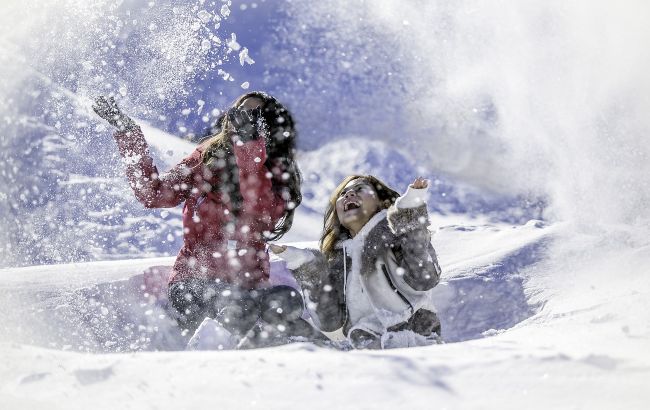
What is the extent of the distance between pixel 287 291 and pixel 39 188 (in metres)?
5.42

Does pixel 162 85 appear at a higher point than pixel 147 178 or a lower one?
higher

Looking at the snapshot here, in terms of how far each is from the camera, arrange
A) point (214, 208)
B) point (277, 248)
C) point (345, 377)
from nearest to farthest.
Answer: point (345, 377), point (277, 248), point (214, 208)

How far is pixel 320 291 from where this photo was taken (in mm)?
3348

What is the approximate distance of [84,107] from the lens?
27.3 feet

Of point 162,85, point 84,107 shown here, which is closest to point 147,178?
point 162,85

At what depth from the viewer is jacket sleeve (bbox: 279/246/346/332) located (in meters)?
3.30

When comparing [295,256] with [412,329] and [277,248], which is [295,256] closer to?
[277,248]

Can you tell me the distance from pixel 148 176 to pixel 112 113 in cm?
37

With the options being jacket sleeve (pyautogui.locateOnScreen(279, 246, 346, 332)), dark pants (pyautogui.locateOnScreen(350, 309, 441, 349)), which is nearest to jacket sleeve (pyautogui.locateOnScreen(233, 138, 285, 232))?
jacket sleeve (pyautogui.locateOnScreen(279, 246, 346, 332))

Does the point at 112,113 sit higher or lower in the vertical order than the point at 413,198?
higher

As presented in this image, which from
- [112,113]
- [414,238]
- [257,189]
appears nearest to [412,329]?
[414,238]

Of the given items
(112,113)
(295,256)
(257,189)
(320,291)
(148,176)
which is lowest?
(320,291)

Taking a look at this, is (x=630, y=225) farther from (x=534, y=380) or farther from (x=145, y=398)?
(x=145, y=398)

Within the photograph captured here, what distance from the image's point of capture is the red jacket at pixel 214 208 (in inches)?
130
